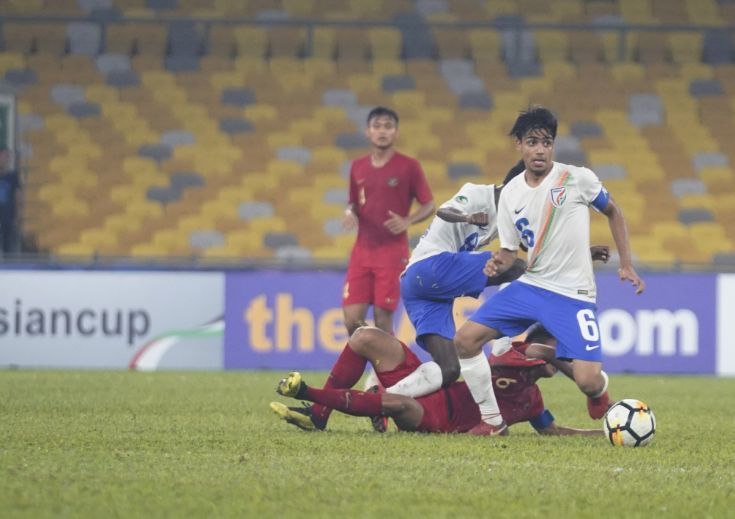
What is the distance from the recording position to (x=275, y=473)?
6.13 meters

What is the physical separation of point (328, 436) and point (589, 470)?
71.7 inches

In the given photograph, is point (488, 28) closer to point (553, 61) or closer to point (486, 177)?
point (553, 61)

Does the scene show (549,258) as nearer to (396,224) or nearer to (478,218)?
(478,218)

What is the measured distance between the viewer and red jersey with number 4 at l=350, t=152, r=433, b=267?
36.9 ft

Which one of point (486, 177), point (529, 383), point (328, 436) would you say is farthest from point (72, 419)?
point (486, 177)

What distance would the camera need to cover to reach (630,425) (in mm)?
7520

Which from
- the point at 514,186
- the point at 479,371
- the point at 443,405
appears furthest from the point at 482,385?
the point at 514,186

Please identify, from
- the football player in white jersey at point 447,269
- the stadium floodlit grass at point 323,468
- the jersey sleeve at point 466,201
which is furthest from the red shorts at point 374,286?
the jersey sleeve at point 466,201

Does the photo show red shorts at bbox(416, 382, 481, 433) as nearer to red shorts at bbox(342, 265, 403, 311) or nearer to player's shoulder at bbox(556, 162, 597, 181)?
player's shoulder at bbox(556, 162, 597, 181)

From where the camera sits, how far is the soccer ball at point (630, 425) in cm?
752

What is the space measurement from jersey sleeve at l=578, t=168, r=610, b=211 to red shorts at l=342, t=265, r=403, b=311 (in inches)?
131

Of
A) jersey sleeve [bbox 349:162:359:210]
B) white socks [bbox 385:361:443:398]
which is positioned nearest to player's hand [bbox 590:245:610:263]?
white socks [bbox 385:361:443:398]

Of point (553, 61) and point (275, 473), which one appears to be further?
point (553, 61)

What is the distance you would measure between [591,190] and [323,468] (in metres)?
2.58
